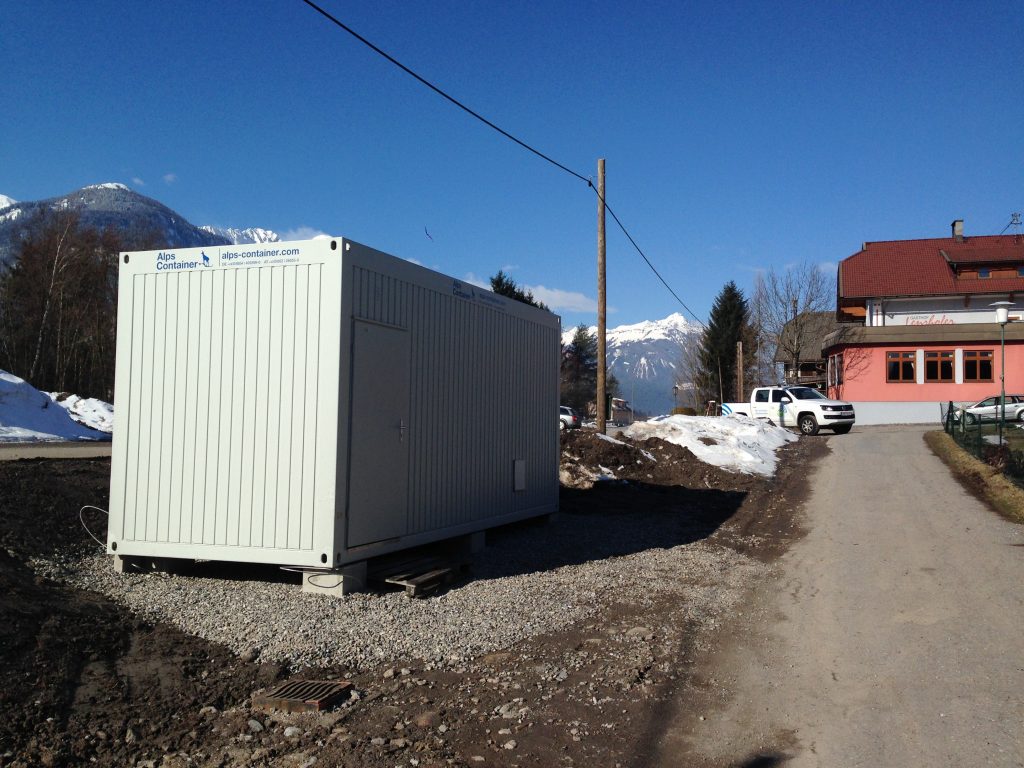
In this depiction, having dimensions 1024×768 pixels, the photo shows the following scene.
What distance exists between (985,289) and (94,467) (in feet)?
154

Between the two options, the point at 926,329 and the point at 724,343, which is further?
the point at 724,343

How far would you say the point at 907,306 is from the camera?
46969mm

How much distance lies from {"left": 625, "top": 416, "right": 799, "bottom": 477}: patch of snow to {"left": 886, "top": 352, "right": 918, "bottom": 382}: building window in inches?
699

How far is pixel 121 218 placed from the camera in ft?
320

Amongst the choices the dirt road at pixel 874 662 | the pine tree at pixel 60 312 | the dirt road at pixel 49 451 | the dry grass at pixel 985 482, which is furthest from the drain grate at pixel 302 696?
the pine tree at pixel 60 312

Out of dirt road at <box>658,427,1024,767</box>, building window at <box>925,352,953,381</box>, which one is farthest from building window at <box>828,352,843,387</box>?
dirt road at <box>658,427,1024,767</box>

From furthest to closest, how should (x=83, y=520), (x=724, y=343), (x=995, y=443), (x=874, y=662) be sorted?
(x=724, y=343) < (x=995, y=443) < (x=83, y=520) < (x=874, y=662)

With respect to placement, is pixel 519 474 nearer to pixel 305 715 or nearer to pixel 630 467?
pixel 305 715

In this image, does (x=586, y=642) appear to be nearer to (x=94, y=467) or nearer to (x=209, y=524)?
(x=209, y=524)

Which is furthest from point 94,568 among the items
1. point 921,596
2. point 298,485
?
point 921,596

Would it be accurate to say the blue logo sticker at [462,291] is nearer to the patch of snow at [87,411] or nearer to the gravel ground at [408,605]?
the gravel ground at [408,605]

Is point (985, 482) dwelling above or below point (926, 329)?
below

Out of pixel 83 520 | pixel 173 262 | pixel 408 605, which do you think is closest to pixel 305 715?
pixel 408 605

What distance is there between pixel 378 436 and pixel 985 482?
13.3 meters
